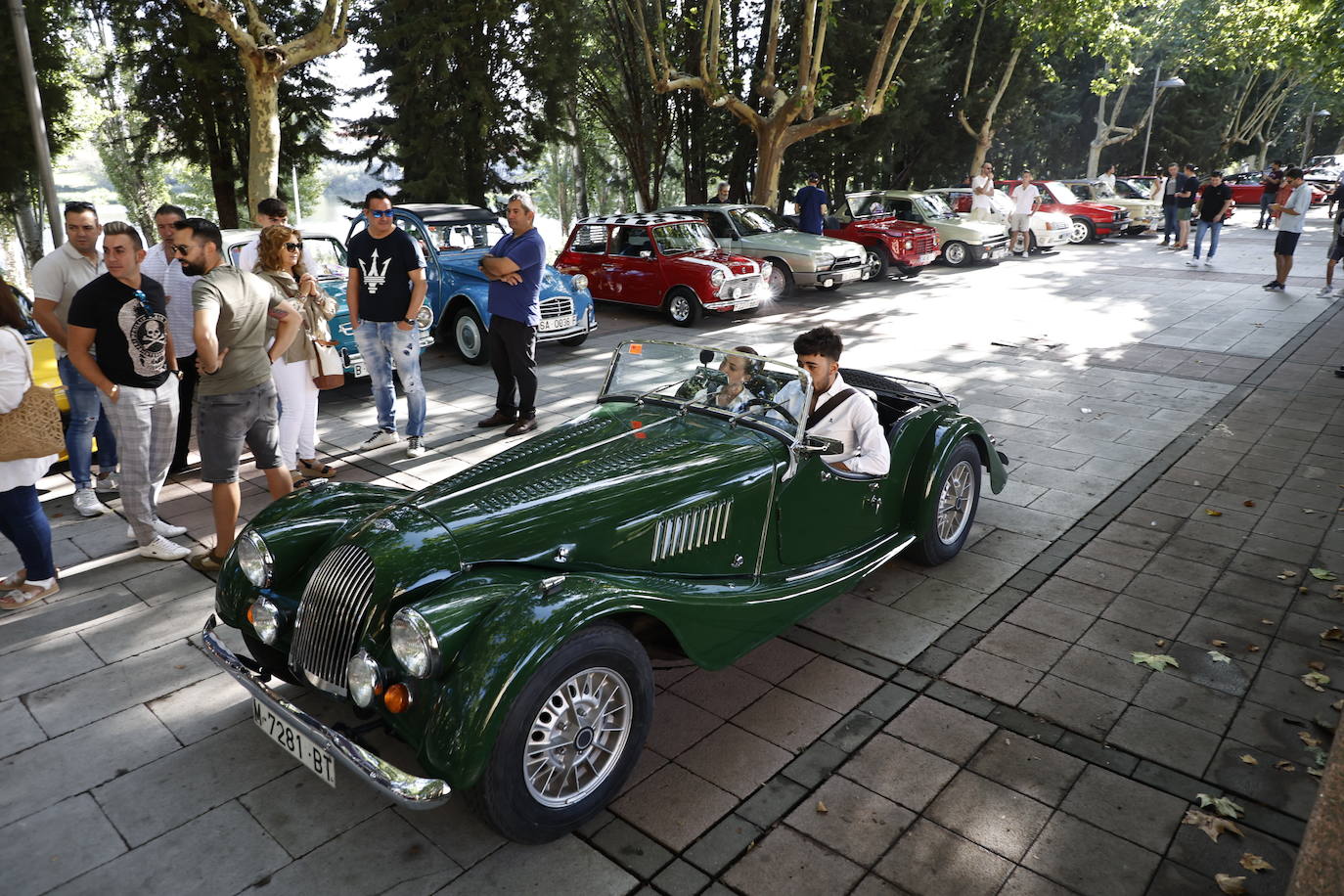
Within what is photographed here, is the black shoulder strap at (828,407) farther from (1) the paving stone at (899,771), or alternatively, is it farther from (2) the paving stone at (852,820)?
(2) the paving stone at (852,820)

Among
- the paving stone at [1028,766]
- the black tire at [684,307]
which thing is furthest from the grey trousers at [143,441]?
the black tire at [684,307]

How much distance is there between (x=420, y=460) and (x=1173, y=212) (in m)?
21.7

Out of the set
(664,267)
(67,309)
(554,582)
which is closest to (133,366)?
(67,309)

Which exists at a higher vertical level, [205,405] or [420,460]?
[205,405]

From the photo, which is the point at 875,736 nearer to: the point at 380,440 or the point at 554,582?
the point at 554,582

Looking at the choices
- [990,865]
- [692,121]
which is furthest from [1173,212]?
[990,865]

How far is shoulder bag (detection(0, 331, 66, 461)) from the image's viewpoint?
15.0 feet

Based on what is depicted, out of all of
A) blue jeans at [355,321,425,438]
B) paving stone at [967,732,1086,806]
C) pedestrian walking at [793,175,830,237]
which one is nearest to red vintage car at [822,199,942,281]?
pedestrian walking at [793,175,830,237]

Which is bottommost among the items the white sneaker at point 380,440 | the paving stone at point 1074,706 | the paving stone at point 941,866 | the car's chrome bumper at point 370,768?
the paving stone at point 941,866

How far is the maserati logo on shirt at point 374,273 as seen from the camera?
730cm

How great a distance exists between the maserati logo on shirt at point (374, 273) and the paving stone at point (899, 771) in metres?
5.49

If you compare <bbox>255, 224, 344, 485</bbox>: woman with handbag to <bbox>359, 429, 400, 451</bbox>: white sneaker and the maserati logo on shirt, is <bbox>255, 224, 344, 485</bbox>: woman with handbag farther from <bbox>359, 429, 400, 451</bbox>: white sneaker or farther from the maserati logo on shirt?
<bbox>359, 429, 400, 451</bbox>: white sneaker

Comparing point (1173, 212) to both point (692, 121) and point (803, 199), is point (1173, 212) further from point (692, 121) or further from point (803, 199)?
point (692, 121)

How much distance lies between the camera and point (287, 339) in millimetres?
5820
